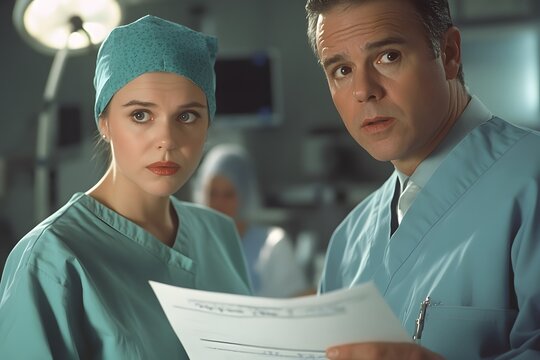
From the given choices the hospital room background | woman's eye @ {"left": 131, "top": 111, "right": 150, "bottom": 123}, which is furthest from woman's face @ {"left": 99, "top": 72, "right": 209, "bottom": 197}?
the hospital room background

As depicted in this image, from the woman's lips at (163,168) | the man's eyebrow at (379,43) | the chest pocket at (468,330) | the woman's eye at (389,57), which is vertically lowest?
the chest pocket at (468,330)

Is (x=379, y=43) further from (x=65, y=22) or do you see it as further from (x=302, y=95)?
(x=302, y=95)

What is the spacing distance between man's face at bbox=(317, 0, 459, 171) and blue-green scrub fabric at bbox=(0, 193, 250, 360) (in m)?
0.45

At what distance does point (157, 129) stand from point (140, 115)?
0.17 ft

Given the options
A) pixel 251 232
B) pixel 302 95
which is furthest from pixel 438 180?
pixel 302 95

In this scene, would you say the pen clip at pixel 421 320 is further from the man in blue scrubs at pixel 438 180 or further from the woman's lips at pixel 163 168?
the woman's lips at pixel 163 168

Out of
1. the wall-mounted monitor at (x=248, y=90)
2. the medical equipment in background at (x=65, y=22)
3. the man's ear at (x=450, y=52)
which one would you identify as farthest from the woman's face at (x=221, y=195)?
the wall-mounted monitor at (x=248, y=90)

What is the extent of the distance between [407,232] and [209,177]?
68.2 inches

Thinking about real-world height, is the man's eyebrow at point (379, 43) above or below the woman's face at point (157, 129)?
above

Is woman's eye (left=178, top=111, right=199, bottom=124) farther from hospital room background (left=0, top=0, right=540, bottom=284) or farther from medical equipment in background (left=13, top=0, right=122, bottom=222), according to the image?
hospital room background (left=0, top=0, right=540, bottom=284)

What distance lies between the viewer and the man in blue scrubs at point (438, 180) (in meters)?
1.08

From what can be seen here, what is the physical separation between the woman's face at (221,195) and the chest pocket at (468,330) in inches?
69.7

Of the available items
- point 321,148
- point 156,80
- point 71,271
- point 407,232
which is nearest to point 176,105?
point 156,80

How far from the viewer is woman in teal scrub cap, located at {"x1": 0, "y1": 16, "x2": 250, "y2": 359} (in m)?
1.06
